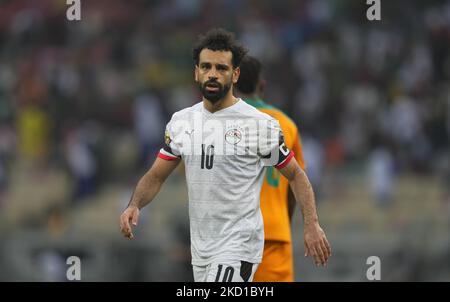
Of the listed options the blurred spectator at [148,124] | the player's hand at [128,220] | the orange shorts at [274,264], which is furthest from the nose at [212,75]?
the blurred spectator at [148,124]

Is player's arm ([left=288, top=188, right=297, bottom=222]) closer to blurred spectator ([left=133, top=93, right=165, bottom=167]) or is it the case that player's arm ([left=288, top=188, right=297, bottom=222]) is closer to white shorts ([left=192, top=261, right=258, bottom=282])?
white shorts ([left=192, top=261, right=258, bottom=282])

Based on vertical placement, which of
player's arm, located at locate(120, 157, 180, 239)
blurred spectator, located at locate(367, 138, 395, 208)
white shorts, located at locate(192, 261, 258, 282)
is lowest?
blurred spectator, located at locate(367, 138, 395, 208)

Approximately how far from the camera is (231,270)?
607 centimetres

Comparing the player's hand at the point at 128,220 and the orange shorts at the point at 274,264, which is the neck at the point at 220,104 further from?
the orange shorts at the point at 274,264

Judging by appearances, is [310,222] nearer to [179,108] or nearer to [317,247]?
[317,247]

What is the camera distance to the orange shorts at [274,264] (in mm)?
7195

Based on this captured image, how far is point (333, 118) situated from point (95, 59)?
3.87 metres

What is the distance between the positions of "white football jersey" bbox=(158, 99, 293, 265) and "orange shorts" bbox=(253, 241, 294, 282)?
3.15ft

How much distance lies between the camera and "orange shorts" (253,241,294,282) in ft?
23.6

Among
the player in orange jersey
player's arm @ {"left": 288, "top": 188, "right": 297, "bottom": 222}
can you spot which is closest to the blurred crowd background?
player's arm @ {"left": 288, "top": 188, "right": 297, "bottom": 222}

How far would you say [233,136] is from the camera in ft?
20.2

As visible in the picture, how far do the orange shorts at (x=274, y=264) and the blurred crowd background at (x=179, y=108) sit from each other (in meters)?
5.97
